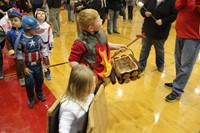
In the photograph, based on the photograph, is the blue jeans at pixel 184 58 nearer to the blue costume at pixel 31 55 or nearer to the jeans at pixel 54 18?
the blue costume at pixel 31 55

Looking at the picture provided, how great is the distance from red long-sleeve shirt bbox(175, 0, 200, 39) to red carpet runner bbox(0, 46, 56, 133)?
1.69m

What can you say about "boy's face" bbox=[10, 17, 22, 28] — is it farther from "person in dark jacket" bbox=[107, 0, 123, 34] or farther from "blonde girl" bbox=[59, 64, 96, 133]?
"person in dark jacket" bbox=[107, 0, 123, 34]

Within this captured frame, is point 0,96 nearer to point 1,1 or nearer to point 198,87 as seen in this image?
point 1,1

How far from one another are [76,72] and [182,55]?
4.97 feet

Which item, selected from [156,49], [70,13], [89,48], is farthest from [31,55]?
[70,13]

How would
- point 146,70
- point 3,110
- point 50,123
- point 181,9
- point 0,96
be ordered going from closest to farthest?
1. point 50,123
2. point 181,9
3. point 3,110
4. point 0,96
5. point 146,70

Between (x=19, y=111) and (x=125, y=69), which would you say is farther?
(x=19, y=111)

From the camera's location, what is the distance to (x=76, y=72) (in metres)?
1.13

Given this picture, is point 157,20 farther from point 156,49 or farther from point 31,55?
point 31,55

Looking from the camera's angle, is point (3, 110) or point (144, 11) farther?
point (144, 11)

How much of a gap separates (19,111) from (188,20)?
6.76 feet

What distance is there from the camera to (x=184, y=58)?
2.20 metres

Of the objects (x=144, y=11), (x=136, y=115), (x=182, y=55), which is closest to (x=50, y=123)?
(x=136, y=115)

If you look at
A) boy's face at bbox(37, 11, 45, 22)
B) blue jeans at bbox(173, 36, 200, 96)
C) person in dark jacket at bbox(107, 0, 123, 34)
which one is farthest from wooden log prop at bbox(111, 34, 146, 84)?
person in dark jacket at bbox(107, 0, 123, 34)
